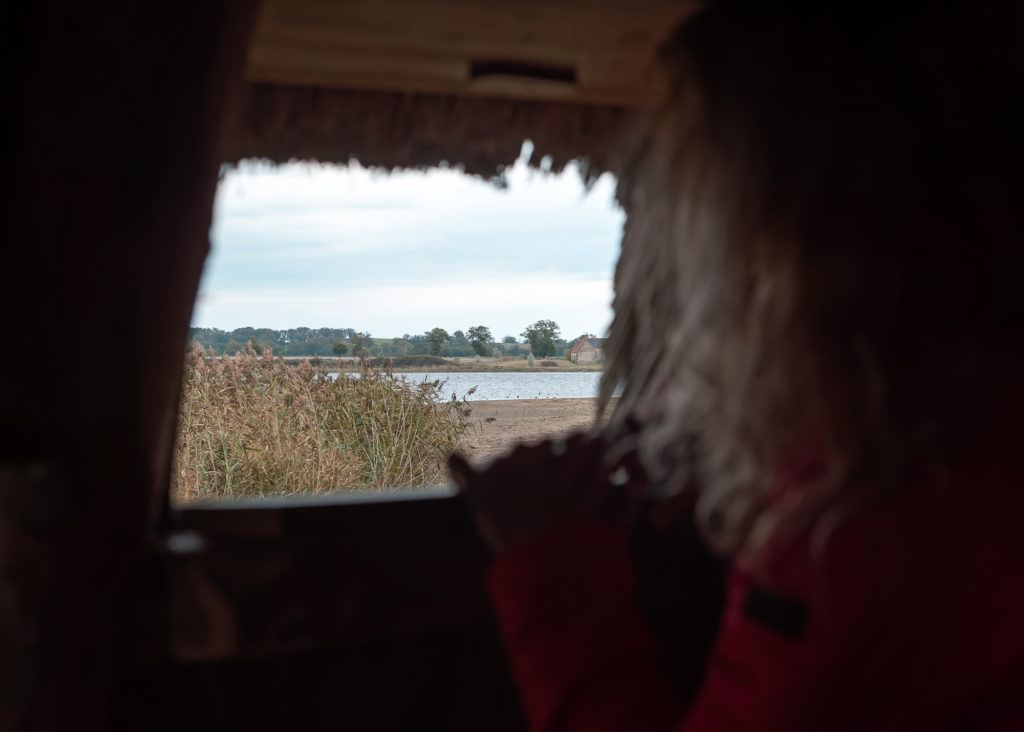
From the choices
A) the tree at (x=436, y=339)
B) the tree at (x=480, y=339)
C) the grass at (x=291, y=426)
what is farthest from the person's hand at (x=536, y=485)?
the grass at (x=291, y=426)

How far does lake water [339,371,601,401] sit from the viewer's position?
65.9 inches

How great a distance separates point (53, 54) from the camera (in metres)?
0.51

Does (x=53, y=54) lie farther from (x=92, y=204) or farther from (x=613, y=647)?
(x=613, y=647)

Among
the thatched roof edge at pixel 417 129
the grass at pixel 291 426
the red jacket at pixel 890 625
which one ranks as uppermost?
the thatched roof edge at pixel 417 129

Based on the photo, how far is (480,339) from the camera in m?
1.99

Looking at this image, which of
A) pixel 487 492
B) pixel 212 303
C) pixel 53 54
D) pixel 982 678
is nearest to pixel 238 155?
pixel 212 303

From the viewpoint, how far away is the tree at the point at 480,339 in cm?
194

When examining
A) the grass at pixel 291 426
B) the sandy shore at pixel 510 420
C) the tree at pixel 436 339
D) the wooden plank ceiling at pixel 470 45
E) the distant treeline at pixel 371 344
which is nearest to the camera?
the wooden plank ceiling at pixel 470 45

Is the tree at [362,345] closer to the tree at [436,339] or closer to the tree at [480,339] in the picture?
the tree at [436,339]

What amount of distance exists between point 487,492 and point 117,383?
397 millimetres

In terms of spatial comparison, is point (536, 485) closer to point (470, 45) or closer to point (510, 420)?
point (470, 45)

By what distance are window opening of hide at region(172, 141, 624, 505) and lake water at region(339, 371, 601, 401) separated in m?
0.01

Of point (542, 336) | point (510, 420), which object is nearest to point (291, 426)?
point (510, 420)

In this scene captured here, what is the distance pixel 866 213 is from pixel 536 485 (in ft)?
1.47
